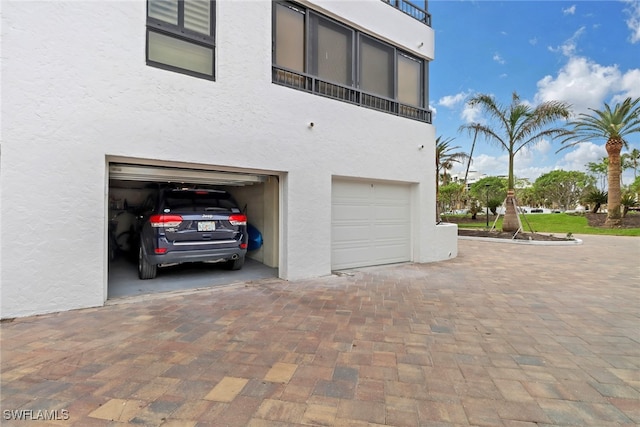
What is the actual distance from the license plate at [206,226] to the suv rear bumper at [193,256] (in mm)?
395

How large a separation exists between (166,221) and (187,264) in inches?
88.2

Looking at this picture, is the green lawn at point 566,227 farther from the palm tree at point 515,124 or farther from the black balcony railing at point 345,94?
the black balcony railing at point 345,94

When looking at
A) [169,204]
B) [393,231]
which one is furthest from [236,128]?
[393,231]

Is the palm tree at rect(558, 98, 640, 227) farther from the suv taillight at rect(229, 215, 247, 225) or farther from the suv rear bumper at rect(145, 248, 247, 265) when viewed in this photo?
the suv rear bumper at rect(145, 248, 247, 265)

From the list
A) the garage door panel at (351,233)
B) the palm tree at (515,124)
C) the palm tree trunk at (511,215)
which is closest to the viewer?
the garage door panel at (351,233)

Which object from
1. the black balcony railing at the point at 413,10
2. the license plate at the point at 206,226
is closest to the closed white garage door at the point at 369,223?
the license plate at the point at 206,226

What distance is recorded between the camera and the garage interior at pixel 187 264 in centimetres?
508

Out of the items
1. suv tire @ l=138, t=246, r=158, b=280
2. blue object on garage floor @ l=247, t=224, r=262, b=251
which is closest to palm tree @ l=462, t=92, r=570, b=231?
blue object on garage floor @ l=247, t=224, r=262, b=251

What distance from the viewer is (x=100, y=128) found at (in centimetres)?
423

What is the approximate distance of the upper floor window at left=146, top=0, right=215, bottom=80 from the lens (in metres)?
4.74

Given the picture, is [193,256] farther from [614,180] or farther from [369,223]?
[614,180]

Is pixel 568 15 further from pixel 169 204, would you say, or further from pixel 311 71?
pixel 169 204

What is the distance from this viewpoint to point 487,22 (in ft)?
37.0

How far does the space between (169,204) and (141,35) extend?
2.72 metres
